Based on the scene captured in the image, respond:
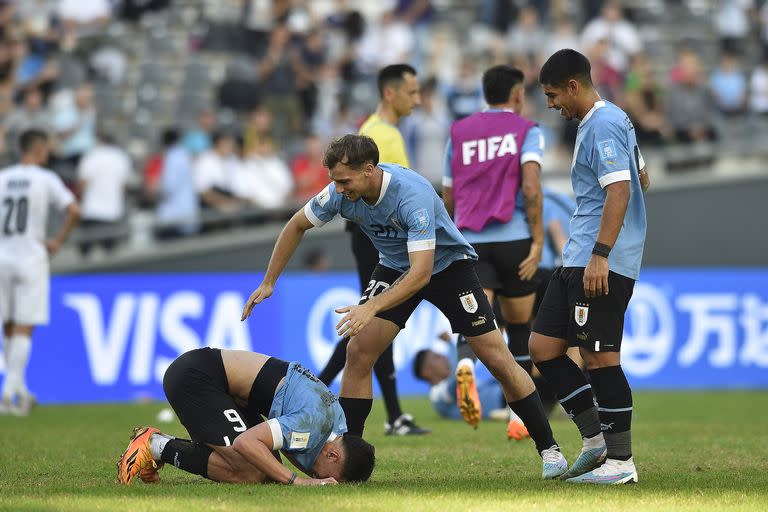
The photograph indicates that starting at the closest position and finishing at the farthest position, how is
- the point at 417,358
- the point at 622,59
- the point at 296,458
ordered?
the point at 296,458 → the point at 417,358 → the point at 622,59

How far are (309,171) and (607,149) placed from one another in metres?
12.5

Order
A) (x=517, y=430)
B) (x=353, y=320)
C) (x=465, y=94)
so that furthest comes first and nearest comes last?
(x=465, y=94)
(x=517, y=430)
(x=353, y=320)

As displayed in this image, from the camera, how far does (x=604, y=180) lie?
760 cm

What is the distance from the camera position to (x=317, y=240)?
2047cm

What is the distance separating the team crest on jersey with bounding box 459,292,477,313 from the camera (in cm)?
816

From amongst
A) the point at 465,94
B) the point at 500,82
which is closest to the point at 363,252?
the point at 500,82

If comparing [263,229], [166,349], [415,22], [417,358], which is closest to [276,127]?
[263,229]

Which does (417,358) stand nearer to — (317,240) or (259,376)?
(259,376)

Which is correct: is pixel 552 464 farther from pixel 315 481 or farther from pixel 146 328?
pixel 146 328

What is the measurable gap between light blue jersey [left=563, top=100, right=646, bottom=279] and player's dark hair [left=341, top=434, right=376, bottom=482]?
1.62 metres

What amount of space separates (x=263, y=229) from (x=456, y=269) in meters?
12.1

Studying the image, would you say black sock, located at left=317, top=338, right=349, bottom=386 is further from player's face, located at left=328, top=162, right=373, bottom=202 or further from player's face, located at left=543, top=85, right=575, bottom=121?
player's face, located at left=543, top=85, right=575, bottom=121

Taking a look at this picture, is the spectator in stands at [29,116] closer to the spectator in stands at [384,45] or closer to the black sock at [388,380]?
the spectator in stands at [384,45]

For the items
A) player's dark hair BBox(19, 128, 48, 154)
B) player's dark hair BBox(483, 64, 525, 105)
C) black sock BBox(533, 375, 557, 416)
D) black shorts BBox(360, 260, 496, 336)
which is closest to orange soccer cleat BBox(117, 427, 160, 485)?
black shorts BBox(360, 260, 496, 336)
